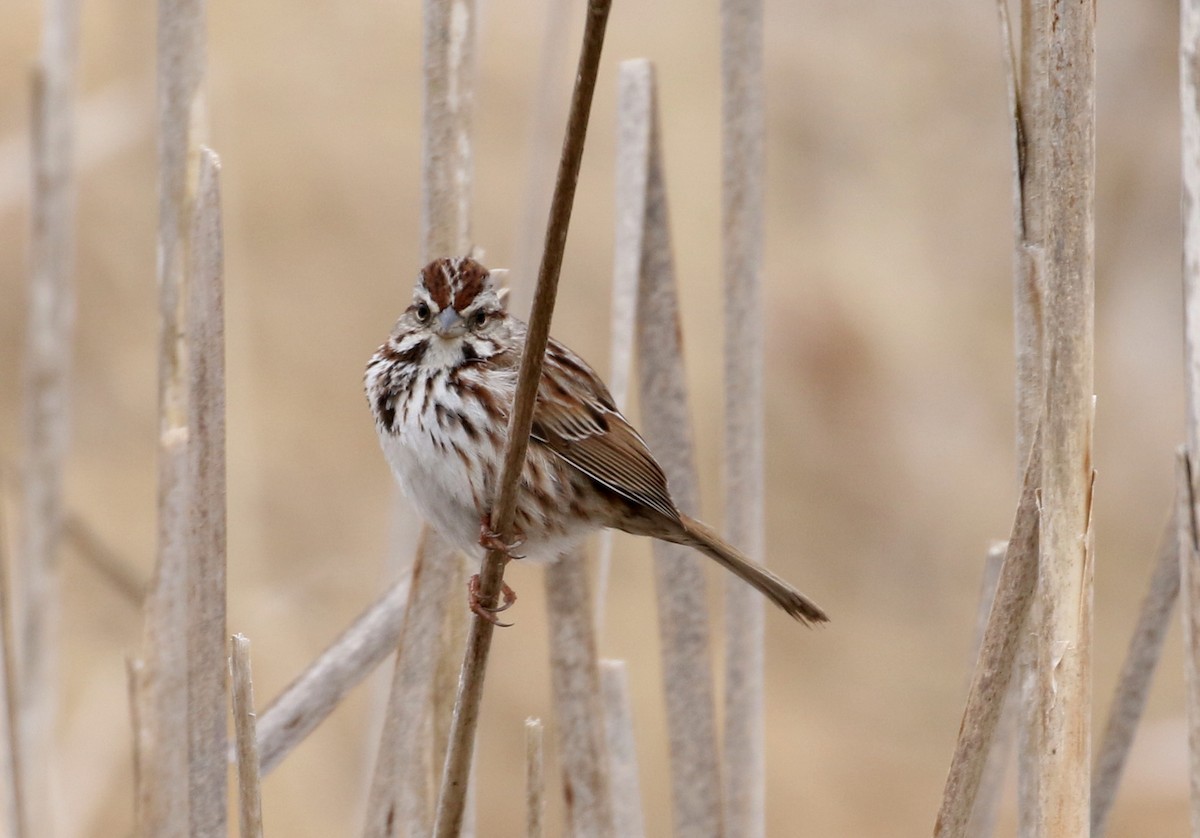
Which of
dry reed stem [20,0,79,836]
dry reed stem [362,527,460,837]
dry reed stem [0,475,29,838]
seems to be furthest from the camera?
dry reed stem [20,0,79,836]

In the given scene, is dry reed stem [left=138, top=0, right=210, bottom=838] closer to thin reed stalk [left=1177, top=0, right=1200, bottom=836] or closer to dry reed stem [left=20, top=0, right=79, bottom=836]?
dry reed stem [left=20, top=0, right=79, bottom=836]

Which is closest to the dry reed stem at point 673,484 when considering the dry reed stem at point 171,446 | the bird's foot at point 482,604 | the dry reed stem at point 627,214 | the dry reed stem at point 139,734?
the dry reed stem at point 627,214

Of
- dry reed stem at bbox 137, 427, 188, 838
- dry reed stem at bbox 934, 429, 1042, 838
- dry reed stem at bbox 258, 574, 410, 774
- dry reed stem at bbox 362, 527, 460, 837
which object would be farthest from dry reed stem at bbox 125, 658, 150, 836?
dry reed stem at bbox 934, 429, 1042, 838

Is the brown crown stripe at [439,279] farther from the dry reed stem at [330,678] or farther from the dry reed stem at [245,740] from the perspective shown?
the dry reed stem at [245,740]

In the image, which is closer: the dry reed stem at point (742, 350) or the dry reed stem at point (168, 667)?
the dry reed stem at point (168, 667)

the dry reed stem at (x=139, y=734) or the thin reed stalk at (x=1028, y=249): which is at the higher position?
the thin reed stalk at (x=1028, y=249)

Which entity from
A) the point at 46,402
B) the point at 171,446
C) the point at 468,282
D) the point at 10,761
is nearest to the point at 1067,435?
the point at 468,282
